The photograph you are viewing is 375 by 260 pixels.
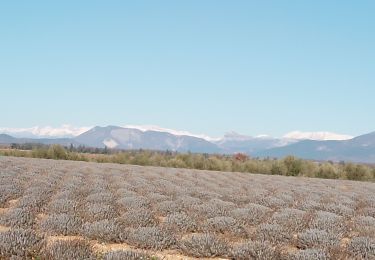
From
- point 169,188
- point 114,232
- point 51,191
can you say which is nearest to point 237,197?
point 169,188

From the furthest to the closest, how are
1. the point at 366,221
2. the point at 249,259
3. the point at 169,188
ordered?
1. the point at 169,188
2. the point at 366,221
3. the point at 249,259

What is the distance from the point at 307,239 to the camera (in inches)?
387

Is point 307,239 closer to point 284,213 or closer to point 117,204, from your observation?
point 284,213

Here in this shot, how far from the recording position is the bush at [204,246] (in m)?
8.70

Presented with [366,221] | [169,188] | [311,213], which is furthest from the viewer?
[169,188]

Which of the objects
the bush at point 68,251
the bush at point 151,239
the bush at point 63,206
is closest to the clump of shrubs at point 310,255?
the bush at point 151,239

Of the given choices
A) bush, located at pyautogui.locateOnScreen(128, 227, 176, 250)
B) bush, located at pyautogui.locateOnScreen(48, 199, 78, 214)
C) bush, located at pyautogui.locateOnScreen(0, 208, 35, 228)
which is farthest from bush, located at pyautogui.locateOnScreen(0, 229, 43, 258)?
bush, located at pyautogui.locateOnScreen(48, 199, 78, 214)

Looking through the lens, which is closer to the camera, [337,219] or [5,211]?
[5,211]

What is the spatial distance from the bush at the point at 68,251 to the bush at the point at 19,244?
0.27 m

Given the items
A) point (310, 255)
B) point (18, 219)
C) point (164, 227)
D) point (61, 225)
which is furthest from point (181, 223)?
point (18, 219)

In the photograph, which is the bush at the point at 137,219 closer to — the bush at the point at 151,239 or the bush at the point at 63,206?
the bush at the point at 151,239

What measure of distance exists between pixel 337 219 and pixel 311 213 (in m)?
1.42

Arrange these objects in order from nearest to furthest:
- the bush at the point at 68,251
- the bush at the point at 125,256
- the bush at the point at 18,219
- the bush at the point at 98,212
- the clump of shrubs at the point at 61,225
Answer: the bush at the point at 68,251, the bush at the point at 125,256, the clump of shrubs at the point at 61,225, the bush at the point at 18,219, the bush at the point at 98,212

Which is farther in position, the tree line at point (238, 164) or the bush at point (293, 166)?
the bush at point (293, 166)
